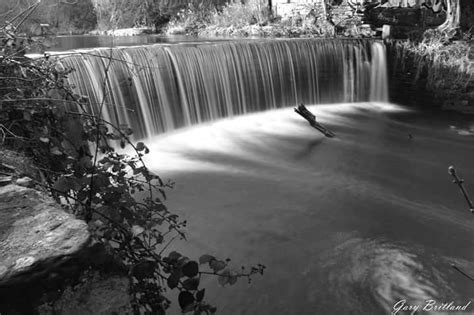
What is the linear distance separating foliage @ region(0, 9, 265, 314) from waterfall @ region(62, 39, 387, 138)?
13.0 feet

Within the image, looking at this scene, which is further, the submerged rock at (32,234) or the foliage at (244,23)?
the foliage at (244,23)

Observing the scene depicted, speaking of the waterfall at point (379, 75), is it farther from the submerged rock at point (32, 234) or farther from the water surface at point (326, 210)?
the submerged rock at point (32, 234)

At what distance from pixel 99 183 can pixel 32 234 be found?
382 millimetres

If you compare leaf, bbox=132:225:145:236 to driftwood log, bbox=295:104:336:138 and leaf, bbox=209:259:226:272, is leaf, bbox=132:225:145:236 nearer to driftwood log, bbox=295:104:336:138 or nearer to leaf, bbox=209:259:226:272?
leaf, bbox=209:259:226:272

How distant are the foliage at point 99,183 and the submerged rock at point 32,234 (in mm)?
90

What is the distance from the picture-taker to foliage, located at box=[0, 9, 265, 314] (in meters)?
1.48

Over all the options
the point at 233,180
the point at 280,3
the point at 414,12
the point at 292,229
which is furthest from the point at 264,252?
the point at 280,3

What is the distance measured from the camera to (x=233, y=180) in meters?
5.57

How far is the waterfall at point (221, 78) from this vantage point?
21.8ft

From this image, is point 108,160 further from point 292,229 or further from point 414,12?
point 414,12

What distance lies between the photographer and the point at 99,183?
169 cm

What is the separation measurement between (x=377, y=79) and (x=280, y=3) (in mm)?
8136

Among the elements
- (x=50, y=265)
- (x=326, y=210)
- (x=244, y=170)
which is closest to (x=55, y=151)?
(x=50, y=265)

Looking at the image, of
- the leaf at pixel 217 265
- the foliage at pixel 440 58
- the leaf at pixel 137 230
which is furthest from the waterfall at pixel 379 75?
the leaf at pixel 217 265
